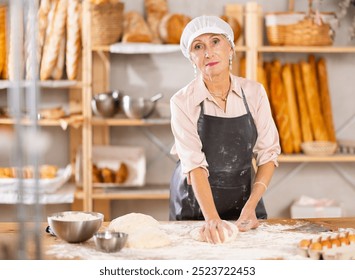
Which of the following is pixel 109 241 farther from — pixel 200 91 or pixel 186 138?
pixel 200 91

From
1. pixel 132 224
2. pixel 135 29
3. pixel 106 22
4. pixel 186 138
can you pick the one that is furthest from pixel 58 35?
pixel 132 224

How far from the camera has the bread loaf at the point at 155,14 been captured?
12.4ft

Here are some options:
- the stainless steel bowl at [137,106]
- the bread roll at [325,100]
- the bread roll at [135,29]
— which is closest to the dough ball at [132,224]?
the stainless steel bowl at [137,106]

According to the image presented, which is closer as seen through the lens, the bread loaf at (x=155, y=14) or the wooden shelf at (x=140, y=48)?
the wooden shelf at (x=140, y=48)

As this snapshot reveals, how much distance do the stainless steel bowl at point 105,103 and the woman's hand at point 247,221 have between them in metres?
1.65

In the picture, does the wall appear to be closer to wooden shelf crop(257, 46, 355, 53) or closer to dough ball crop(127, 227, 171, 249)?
wooden shelf crop(257, 46, 355, 53)

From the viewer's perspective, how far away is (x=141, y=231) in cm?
189

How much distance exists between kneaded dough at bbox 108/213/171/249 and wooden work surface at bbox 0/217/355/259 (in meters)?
0.02

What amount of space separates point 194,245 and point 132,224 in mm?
196

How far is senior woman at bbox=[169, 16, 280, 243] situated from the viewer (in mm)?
2188

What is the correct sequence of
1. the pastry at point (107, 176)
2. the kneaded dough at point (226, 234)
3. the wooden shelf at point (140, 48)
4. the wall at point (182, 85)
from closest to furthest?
1. the kneaded dough at point (226, 234)
2. the wooden shelf at point (140, 48)
3. the pastry at point (107, 176)
4. the wall at point (182, 85)

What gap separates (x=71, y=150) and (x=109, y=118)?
1.27 ft

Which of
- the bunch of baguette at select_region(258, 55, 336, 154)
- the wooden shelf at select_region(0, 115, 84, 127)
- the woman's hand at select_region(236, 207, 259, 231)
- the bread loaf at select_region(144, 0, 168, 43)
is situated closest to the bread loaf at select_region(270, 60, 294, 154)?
the bunch of baguette at select_region(258, 55, 336, 154)

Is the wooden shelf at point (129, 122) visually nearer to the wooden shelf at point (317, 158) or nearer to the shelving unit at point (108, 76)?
the shelving unit at point (108, 76)
